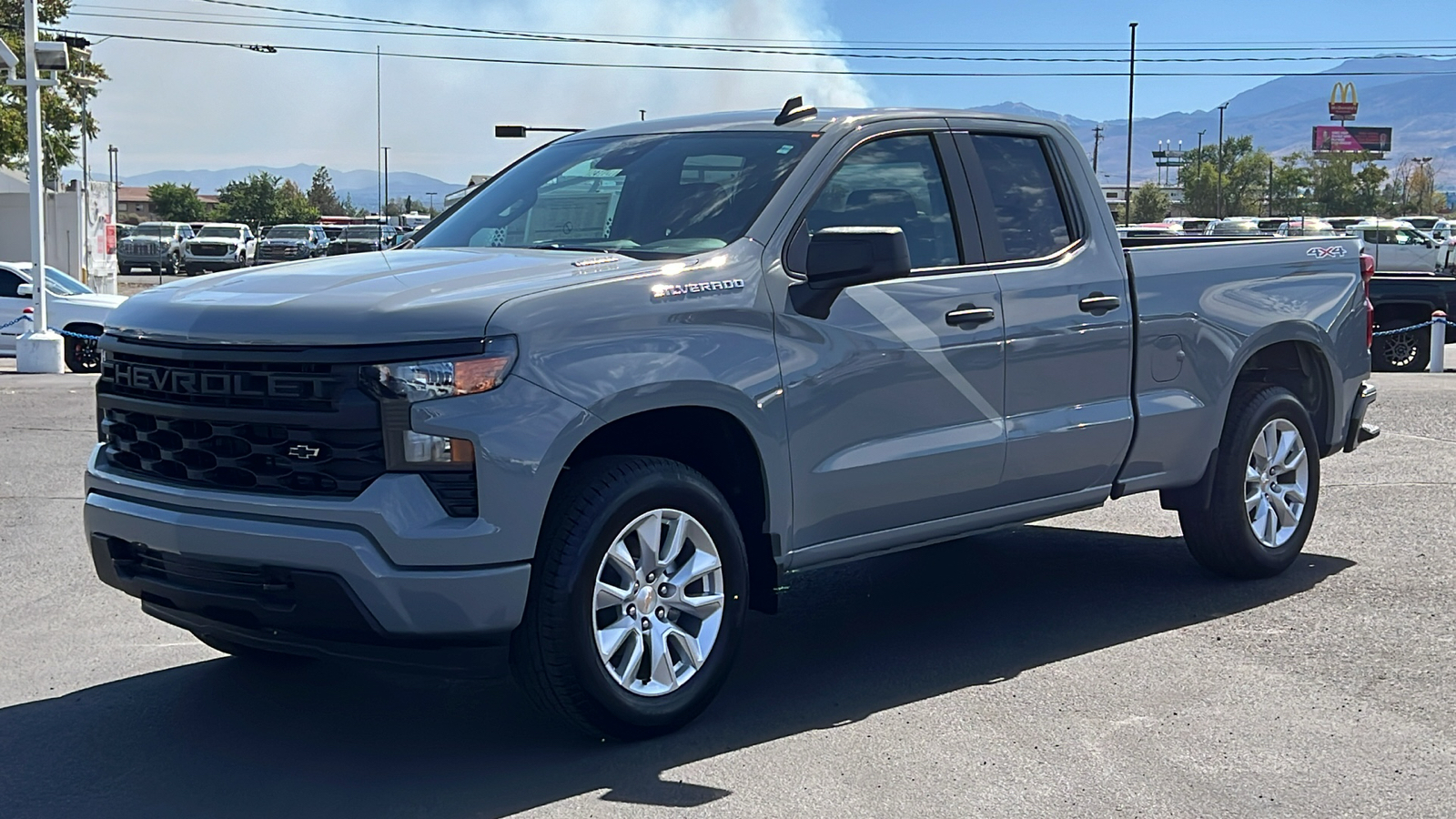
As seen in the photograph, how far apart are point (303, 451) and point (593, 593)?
0.94 metres

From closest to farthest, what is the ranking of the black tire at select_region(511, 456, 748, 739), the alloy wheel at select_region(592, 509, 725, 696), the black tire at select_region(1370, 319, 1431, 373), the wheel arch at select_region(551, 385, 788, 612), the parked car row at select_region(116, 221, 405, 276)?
1. the black tire at select_region(511, 456, 748, 739)
2. the alloy wheel at select_region(592, 509, 725, 696)
3. the wheel arch at select_region(551, 385, 788, 612)
4. the black tire at select_region(1370, 319, 1431, 373)
5. the parked car row at select_region(116, 221, 405, 276)

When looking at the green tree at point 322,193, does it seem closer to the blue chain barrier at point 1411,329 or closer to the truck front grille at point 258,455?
the blue chain barrier at point 1411,329

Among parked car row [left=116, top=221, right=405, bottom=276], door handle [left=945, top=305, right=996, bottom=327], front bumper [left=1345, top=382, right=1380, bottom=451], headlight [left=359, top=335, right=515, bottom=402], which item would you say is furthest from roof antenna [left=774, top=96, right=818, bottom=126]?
parked car row [left=116, top=221, right=405, bottom=276]

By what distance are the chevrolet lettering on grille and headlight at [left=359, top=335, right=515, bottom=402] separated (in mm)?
172

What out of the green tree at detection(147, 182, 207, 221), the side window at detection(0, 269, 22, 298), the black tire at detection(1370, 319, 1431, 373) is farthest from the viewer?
the green tree at detection(147, 182, 207, 221)

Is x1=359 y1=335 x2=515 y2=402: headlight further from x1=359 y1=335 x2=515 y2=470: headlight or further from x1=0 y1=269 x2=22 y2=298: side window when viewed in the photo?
x1=0 y1=269 x2=22 y2=298: side window

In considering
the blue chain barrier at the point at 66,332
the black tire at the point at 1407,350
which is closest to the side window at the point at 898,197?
the blue chain barrier at the point at 66,332

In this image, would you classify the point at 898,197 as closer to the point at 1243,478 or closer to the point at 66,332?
the point at 1243,478

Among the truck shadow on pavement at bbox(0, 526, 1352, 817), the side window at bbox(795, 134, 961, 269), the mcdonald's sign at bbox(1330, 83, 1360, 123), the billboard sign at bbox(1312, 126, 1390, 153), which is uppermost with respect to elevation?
the mcdonald's sign at bbox(1330, 83, 1360, 123)

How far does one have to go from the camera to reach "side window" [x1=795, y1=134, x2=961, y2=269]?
5.62 m

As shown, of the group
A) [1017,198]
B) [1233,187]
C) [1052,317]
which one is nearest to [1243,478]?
[1052,317]

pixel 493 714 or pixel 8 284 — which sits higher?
pixel 8 284

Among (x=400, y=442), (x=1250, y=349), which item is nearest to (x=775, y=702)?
(x=400, y=442)

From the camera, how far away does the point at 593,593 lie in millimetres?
4641
